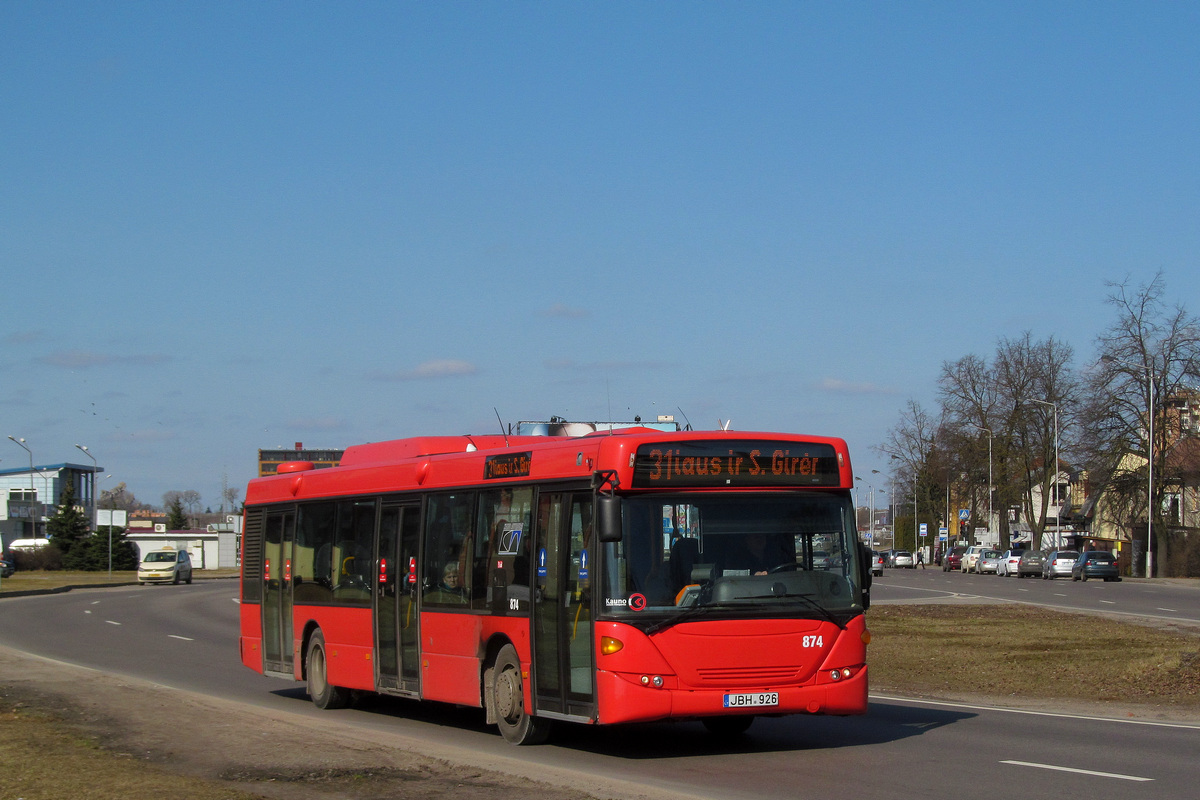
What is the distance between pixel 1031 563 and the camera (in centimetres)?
6850

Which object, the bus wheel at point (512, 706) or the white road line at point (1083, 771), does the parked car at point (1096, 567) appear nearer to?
the white road line at point (1083, 771)

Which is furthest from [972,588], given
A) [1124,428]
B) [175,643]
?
[175,643]

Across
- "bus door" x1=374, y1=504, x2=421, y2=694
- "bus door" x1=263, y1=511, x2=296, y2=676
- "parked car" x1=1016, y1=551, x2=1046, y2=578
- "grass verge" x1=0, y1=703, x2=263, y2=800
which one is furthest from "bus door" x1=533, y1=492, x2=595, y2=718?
"parked car" x1=1016, y1=551, x2=1046, y2=578

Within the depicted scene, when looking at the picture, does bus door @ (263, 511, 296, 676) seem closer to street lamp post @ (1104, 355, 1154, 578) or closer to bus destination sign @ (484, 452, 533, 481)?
bus destination sign @ (484, 452, 533, 481)

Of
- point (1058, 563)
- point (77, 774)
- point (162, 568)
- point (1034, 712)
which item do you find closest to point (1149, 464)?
point (1058, 563)

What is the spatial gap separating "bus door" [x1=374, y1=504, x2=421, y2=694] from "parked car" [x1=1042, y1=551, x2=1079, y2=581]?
54.3 m

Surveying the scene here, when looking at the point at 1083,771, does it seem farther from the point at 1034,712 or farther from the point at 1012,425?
the point at 1012,425

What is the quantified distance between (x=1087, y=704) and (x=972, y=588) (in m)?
36.7

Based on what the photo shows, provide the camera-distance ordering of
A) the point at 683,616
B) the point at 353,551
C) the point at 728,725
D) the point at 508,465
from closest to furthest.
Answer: the point at 683,616 → the point at 508,465 → the point at 728,725 → the point at 353,551

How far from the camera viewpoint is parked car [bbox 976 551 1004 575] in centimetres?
7512

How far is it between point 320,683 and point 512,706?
4.56m

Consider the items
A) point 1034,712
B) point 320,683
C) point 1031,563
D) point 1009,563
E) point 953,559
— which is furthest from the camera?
point 953,559

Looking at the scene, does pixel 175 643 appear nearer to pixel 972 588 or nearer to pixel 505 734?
pixel 505 734

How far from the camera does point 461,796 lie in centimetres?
888
